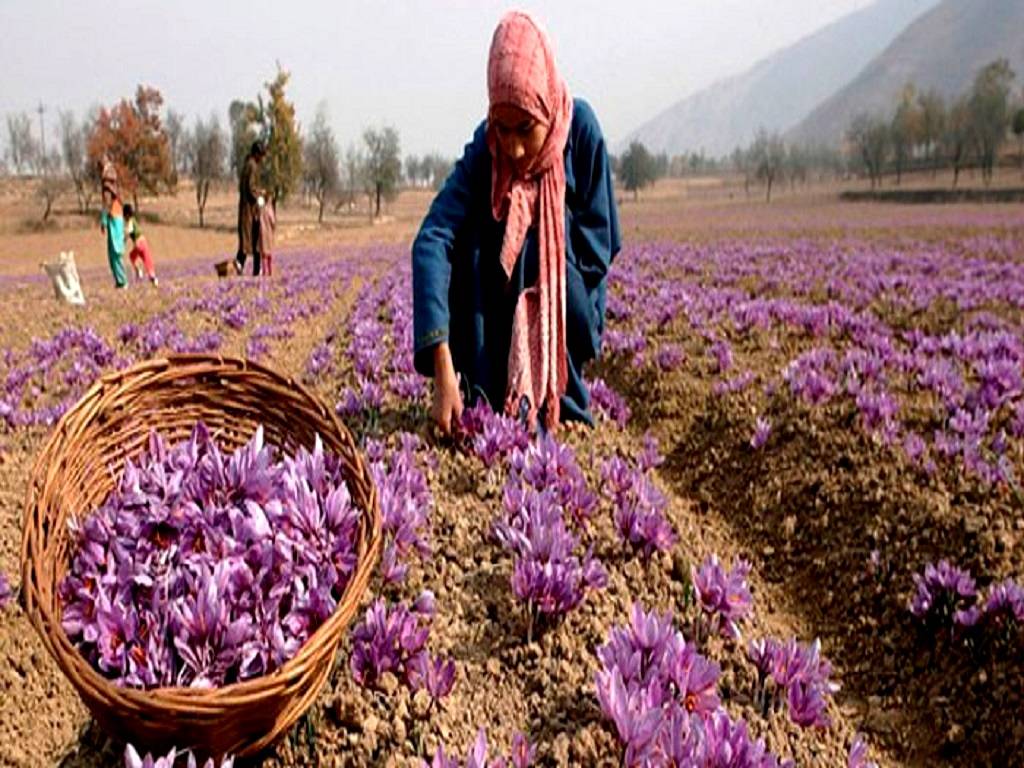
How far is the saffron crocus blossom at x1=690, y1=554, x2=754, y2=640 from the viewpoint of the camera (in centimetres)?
274

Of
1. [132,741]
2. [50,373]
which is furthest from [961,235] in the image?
[132,741]

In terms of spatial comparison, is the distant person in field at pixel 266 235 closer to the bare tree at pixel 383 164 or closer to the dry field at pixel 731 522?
the dry field at pixel 731 522

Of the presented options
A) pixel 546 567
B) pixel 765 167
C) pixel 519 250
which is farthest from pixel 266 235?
pixel 765 167

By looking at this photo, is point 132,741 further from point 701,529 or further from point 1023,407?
point 1023,407

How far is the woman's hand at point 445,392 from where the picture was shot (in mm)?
3850

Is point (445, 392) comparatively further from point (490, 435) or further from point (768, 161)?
point (768, 161)

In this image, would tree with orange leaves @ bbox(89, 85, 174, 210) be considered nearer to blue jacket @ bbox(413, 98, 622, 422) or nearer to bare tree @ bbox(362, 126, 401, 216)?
bare tree @ bbox(362, 126, 401, 216)

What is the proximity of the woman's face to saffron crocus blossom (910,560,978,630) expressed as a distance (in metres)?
2.92

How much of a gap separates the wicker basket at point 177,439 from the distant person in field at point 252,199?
1508cm

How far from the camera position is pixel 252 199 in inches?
708

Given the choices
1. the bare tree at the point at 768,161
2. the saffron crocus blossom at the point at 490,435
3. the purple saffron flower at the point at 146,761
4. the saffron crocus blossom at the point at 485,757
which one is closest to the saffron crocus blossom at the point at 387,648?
the saffron crocus blossom at the point at 485,757

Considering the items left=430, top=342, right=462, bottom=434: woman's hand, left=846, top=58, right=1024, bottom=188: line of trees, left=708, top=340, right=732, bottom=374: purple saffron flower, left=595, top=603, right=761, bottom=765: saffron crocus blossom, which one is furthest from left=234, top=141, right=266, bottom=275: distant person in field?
left=846, top=58, right=1024, bottom=188: line of trees

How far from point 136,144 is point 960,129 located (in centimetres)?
9367

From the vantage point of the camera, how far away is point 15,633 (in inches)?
135
